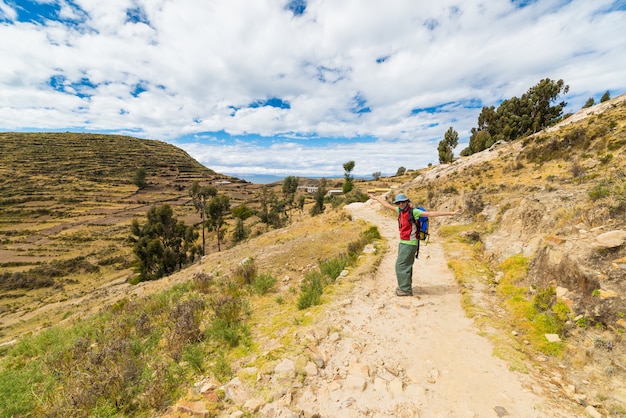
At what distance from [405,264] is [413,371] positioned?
11.1 ft

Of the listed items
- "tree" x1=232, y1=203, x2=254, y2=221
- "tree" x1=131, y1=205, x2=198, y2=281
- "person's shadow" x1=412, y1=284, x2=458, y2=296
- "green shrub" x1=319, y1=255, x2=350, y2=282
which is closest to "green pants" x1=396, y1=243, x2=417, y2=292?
"person's shadow" x1=412, y1=284, x2=458, y2=296

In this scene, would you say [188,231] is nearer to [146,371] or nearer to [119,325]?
[119,325]

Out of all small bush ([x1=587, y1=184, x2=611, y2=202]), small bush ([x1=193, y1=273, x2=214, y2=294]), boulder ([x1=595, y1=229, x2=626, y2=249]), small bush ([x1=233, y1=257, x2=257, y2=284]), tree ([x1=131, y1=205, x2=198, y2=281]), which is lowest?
tree ([x1=131, y1=205, x2=198, y2=281])

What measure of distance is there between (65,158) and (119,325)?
20313 centimetres

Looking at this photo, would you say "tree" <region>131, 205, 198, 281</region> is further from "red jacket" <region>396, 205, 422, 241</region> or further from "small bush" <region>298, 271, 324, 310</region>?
"red jacket" <region>396, 205, 422, 241</region>

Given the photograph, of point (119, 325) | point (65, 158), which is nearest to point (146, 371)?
point (119, 325)

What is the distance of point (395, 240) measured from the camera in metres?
15.3

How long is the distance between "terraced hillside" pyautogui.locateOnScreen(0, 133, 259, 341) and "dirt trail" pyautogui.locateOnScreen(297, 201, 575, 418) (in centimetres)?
3080

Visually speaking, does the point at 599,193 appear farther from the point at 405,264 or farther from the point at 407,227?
the point at 405,264

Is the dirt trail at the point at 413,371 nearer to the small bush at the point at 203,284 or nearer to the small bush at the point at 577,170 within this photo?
the small bush at the point at 203,284

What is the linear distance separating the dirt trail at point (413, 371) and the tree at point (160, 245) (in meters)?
46.5

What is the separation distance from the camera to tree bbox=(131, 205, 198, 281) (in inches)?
1732

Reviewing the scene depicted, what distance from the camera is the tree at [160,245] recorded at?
44.0 metres

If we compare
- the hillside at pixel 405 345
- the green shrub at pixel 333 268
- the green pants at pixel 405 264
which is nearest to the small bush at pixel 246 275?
the hillside at pixel 405 345
